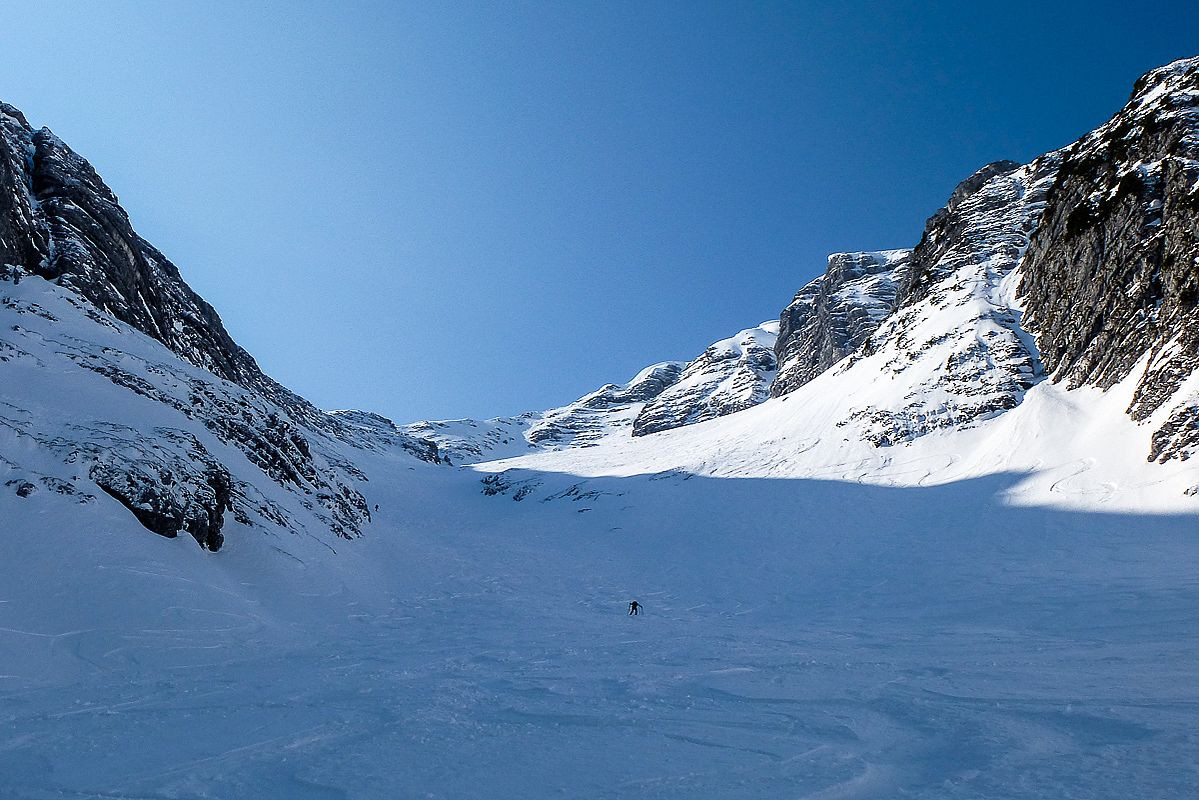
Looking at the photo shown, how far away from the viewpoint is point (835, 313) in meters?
99.9

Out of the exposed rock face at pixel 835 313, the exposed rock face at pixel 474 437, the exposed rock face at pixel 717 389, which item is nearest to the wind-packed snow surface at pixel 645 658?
Result: the exposed rock face at pixel 835 313

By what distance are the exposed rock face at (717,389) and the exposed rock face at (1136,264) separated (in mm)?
81214

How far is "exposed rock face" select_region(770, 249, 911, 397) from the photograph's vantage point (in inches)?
3750

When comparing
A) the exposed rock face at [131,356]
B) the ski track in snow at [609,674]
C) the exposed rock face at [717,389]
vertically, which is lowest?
the ski track in snow at [609,674]

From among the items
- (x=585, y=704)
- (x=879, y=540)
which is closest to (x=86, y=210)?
(x=585, y=704)

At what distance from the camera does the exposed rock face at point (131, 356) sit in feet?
48.6

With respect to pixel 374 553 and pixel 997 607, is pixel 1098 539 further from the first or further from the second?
pixel 374 553

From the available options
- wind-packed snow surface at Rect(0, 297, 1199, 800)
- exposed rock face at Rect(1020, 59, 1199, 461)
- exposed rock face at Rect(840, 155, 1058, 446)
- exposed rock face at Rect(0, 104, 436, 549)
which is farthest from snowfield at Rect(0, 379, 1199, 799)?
exposed rock face at Rect(840, 155, 1058, 446)

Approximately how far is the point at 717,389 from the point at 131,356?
12287 centimetres

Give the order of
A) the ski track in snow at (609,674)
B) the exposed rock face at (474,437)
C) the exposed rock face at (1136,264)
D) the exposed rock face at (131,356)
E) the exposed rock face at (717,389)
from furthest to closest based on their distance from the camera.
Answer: the exposed rock face at (474,437)
the exposed rock face at (717,389)
the exposed rock face at (1136,264)
the exposed rock face at (131,356)
the ski track in snow at (609,674)

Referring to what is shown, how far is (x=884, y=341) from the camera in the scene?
53375 mm

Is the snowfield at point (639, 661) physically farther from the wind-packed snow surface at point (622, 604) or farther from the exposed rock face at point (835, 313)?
the exposed rock face at point (835, 313)

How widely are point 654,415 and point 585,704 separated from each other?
5050 inches

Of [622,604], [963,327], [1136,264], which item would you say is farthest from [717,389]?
[622,604]
